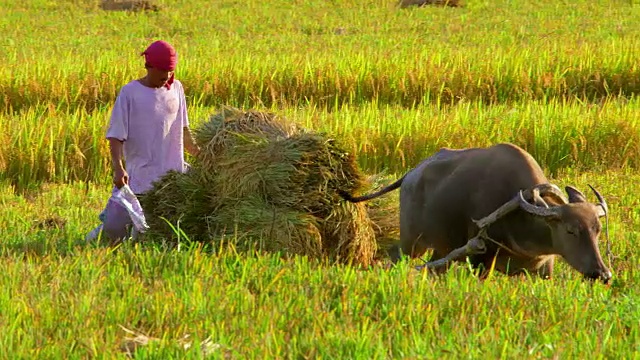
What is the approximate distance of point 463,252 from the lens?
5680 millimetres

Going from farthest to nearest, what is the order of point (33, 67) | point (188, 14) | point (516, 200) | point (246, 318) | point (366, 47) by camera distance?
1. point (188, 14)
2. point (366, 47)
3. point (33, 67)
4. point (516, 200)
5. point (246, 318)

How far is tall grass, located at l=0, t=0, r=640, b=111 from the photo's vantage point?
12172 mm

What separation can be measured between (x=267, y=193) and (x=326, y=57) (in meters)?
7.34

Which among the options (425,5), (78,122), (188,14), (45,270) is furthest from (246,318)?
(425,5)

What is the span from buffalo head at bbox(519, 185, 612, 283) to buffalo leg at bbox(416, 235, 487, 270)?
1.04ft

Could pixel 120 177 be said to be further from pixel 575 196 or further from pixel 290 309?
pixel 575 196

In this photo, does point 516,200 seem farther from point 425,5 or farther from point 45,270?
point 425,5

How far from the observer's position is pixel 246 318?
4.50 meters

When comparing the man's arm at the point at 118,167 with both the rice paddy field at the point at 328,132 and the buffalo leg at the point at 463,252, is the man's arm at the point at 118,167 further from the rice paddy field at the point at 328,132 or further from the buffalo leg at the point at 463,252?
the buffalo leg at the point at 463,252

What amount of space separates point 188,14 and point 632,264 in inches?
618

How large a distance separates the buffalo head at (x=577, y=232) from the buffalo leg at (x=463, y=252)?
0.32 m

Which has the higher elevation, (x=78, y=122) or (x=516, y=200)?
(x=516, y=200)

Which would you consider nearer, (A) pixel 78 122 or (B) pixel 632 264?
(B) pixel 632 264

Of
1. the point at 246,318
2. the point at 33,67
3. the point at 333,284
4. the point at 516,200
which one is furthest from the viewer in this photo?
the point at 33,67
